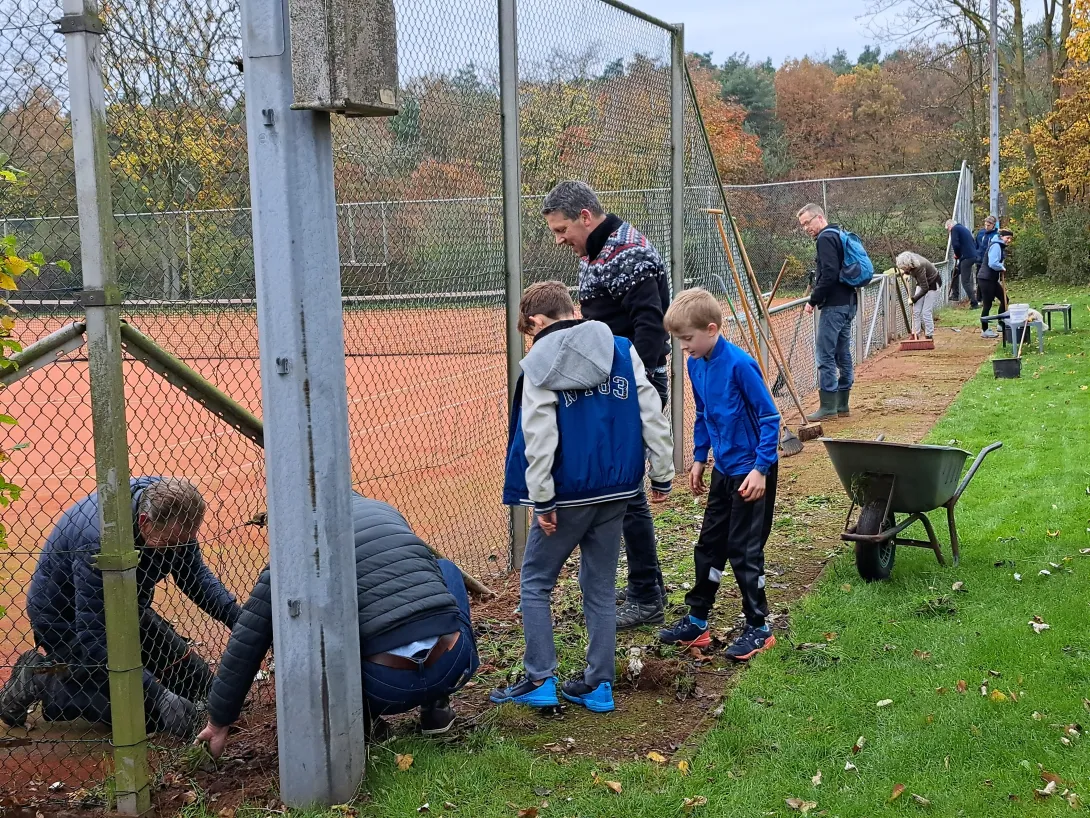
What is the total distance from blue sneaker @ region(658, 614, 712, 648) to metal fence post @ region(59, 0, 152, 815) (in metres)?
2.43

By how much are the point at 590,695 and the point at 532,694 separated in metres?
0.24

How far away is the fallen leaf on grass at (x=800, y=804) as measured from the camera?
3.47m

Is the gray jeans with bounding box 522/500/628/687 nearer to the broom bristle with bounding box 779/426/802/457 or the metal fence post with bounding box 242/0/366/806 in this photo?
the metal fence post with bounding box 242/0/366/806

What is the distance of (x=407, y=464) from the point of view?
382 inches

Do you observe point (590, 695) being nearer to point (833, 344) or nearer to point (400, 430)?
point (400, 430)

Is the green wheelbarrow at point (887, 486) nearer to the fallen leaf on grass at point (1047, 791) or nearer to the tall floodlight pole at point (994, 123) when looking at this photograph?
the fallen leaf on grass at point (1047, 791)

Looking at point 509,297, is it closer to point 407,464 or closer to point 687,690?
point 687,690

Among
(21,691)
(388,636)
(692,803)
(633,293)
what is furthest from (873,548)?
(21,691)

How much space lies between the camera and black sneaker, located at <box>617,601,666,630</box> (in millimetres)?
5262

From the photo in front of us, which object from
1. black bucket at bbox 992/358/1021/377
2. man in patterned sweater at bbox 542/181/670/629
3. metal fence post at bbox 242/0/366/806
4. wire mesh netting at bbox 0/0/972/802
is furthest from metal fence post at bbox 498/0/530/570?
black bucket at bbox 992/358/1021/377

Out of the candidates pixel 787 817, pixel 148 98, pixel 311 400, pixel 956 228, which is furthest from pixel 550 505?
pixel 956 228

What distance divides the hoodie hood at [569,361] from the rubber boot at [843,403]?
7.74 meters

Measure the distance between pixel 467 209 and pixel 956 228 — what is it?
20.2m

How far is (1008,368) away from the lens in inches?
512
